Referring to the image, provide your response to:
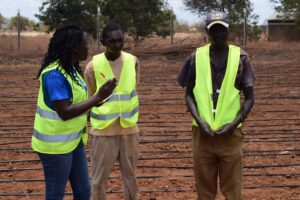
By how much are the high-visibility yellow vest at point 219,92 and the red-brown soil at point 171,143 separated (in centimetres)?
144

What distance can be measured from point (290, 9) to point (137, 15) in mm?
6387

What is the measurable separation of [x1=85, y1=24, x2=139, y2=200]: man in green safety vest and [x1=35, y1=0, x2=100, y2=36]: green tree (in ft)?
57.1

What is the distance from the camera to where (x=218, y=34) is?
316 cm

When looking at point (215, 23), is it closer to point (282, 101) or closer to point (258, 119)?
point (258, 119)

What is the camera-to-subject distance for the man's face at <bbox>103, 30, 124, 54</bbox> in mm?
3514

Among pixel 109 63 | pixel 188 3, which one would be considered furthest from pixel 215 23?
pixel 188 3

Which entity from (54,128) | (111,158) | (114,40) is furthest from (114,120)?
(54,128)

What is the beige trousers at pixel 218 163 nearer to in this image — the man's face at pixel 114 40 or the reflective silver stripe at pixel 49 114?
the man's face at pixel 114 40

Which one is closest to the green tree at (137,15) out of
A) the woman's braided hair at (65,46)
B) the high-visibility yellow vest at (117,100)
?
the high-visibility yellow vest at (117,100)

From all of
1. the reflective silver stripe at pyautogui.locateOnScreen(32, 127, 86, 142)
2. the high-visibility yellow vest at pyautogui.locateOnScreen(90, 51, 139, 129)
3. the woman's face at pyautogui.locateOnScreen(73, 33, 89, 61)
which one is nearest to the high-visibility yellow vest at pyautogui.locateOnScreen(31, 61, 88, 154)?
the reflective silver stripe at pyautogui.locateOnScreen(32, 127, 86, 142)

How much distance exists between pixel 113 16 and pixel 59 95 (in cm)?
1906

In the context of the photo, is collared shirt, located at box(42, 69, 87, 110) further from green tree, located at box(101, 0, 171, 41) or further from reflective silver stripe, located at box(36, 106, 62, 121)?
green tree, located at box(101, 0, 171, 41)

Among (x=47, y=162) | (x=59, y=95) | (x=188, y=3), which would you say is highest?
(x=188, y=3)

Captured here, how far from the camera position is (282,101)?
29.8 feet
